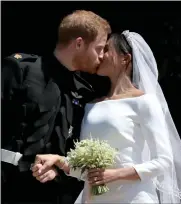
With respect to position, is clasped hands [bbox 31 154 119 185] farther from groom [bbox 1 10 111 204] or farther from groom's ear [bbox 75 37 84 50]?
groom's ear [bbox 75 37 84 50]

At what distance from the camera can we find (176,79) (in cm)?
596

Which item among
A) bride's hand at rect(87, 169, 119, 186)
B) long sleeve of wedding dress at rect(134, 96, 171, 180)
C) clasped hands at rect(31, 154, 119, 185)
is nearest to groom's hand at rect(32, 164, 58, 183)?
clasped hands at rect(31, 154, 119, 185)

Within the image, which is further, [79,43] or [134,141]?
[79,43]

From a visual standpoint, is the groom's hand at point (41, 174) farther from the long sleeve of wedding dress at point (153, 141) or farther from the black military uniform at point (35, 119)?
the long sleeve of wedding dress at point (153, 141)

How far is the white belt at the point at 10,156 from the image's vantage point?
359 centimetres

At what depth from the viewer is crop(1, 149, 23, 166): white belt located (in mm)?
3592

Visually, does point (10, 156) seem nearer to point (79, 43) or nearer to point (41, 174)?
point (41, 174)

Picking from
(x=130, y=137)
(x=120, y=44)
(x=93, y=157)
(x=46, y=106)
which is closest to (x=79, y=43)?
(x=120, y=44)

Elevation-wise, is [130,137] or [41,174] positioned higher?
[130,137]

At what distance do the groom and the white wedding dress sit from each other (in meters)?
0.23

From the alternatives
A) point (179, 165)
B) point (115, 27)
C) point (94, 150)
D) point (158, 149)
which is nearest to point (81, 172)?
point (94, 150)

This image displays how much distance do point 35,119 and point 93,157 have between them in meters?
0.50

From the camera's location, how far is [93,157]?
324 cm

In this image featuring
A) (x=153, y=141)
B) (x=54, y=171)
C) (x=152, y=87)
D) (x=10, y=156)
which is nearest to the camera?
(x=153, y=141)
